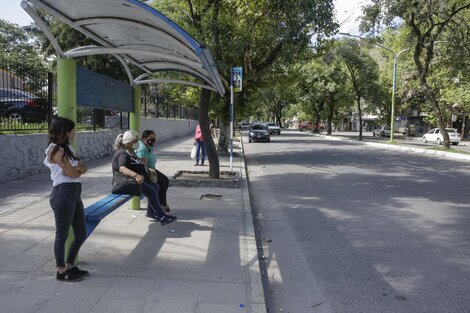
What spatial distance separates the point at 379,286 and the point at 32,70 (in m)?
9.87

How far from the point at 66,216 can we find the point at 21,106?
7.75 m

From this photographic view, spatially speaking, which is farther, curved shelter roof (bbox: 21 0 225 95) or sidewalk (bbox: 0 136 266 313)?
curved shelter roof (bbox: 21 0 225 95)

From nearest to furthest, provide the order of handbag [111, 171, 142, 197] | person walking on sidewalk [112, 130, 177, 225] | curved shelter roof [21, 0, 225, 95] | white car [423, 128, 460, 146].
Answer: curved shelter roof [21, 0, 225, 95] < person walking on sidewalk [112, 130, 177, 225] < handbag [111, 171, 142, 197] < white car [423, 128, 460, 146]

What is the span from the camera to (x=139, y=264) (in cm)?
464

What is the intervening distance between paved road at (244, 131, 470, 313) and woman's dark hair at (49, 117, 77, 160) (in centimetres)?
238

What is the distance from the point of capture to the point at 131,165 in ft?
18.6

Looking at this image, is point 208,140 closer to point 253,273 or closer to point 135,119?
point 135,119

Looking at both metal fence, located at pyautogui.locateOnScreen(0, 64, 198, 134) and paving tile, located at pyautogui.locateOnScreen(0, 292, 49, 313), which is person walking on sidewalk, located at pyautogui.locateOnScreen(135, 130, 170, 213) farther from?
metal fence, located at pyautogui.locateOnScreen(0, 64, 198, 134)

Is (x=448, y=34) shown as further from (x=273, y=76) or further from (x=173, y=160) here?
(x=173, y=160)

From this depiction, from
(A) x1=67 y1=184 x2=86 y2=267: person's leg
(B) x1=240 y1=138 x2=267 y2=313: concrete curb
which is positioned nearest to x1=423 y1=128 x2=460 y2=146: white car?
(B) x1=240 y1=138 x2=267 y2=313: concrete curb

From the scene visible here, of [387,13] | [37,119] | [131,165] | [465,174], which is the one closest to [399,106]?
[387,13]

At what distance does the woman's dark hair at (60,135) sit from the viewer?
Result: 382cm

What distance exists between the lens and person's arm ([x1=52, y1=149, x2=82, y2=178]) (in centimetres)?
381

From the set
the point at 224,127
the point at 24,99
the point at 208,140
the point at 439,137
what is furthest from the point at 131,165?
the point at 439,137
